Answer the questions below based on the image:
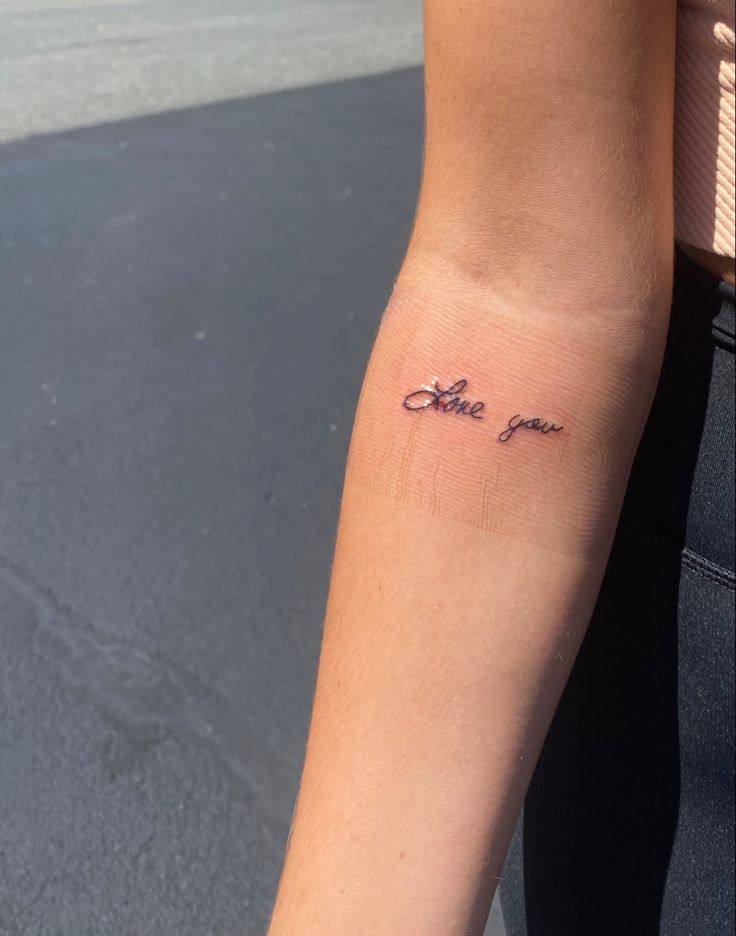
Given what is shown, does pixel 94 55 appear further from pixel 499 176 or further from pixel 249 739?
pixel 499 176

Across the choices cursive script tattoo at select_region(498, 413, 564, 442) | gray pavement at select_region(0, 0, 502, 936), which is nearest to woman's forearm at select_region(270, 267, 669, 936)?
cursive script tattoo at select_region(498, 413, 564, 442)

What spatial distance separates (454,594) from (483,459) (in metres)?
0.10

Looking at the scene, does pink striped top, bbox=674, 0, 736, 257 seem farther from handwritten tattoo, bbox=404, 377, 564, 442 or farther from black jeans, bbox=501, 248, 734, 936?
handwritten tattoo, bbox=404, 377, 564, 442

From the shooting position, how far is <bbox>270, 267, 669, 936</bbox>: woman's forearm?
2.06 ft

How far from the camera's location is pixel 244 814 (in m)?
1.21

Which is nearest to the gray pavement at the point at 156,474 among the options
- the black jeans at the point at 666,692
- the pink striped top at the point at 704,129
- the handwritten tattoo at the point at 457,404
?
the black jeans at the point at 666,692

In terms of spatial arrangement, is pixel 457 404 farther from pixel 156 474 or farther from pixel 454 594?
pixel 156 474

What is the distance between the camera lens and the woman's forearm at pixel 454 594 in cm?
63

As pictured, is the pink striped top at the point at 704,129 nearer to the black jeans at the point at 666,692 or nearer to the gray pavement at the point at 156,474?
the black jeans at the point at 666,692

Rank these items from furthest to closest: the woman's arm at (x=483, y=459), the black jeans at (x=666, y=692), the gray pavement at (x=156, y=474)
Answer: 1. the gray pavement at (x=156, y=474)
2. the black jeans at (x=666, y=692)
3. the woman's arm at (x=483, y=459)

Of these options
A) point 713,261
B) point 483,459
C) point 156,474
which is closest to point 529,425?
point 483,459

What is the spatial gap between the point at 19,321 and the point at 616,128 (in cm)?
118

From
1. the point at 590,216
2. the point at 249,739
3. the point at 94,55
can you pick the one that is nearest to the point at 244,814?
the point at 249,739

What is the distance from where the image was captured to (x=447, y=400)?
0.66 m
